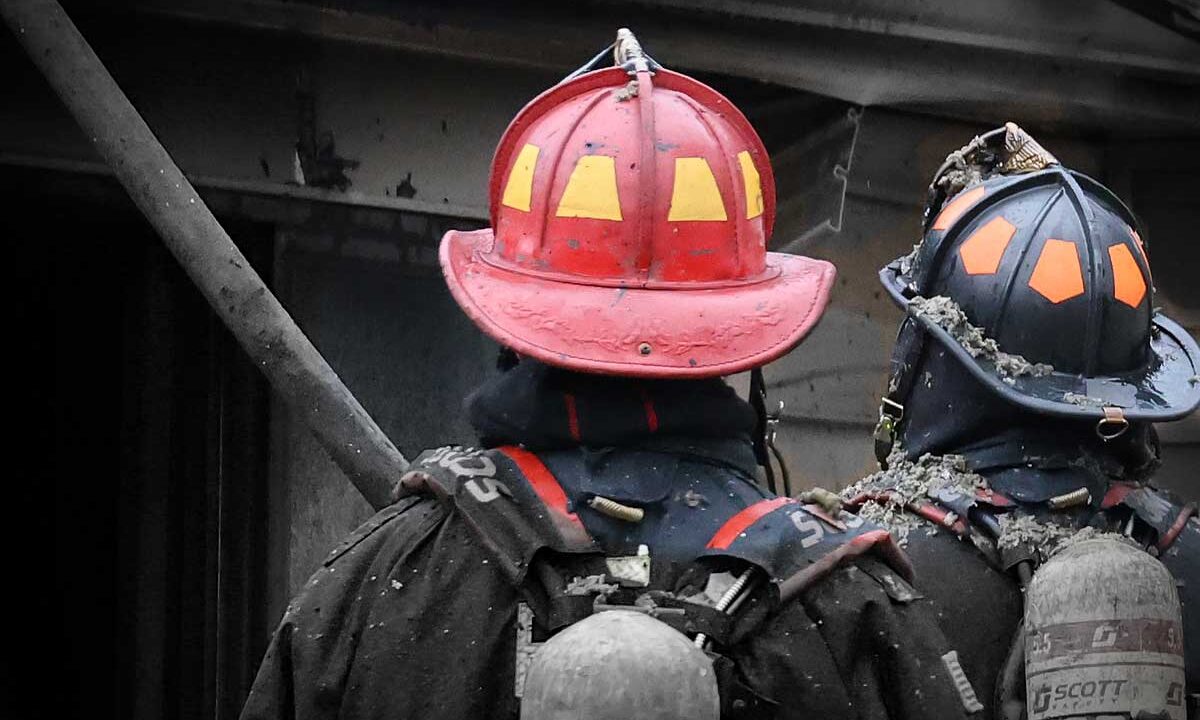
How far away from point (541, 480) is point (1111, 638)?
1.02m

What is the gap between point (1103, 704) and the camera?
3.21 meters

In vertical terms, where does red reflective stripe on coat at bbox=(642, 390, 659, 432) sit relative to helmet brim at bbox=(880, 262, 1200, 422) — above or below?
above

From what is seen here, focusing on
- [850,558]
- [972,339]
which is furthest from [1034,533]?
[850,558]

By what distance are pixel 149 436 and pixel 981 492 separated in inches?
128

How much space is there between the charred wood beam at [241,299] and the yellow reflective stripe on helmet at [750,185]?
1460 millimetres

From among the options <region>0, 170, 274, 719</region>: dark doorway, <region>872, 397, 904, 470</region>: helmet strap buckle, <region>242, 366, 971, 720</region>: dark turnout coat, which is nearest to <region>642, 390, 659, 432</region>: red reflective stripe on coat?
<region>242, 366, 971, 720</region>: dark turnout coat

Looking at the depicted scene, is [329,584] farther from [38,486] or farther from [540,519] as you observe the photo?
[38,486]

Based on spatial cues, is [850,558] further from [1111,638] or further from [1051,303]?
[1051,303]

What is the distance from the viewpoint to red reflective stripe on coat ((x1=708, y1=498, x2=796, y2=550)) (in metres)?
2.76

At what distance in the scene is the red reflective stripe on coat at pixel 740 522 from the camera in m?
2.76

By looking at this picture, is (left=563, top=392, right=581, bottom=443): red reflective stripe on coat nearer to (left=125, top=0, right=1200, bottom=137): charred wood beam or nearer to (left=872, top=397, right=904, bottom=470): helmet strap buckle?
(left=872, top=397, right=904, bottom=470): helmet strap buckle

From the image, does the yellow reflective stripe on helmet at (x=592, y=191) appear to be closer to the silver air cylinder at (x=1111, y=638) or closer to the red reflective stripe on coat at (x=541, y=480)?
the red reflective stripe on coat at (x=541, y=480)

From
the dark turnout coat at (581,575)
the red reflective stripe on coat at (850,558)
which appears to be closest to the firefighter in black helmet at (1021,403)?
the red reflective stripe on coat at (850,558)

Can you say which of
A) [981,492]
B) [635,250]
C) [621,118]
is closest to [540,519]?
[635,250]
